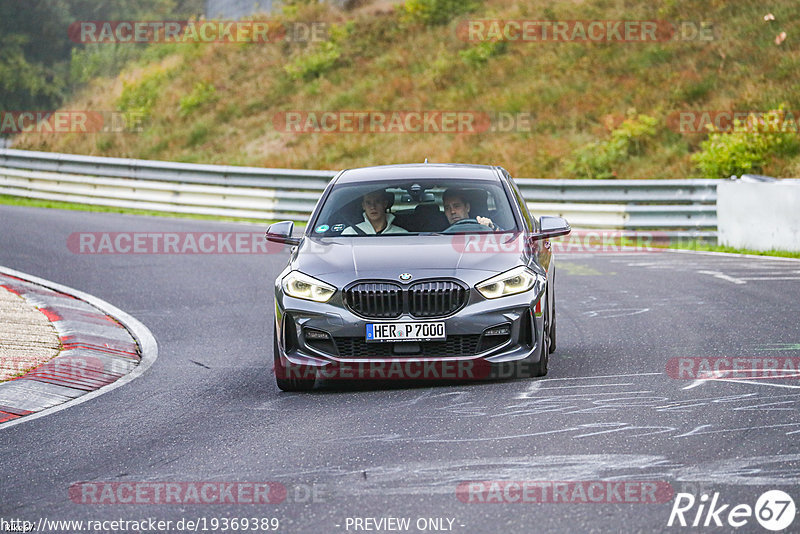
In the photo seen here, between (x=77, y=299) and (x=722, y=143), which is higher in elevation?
(x=722, y=143)

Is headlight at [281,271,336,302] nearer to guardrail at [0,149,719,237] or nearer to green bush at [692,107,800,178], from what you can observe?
guardrail at [0,149,719,237]

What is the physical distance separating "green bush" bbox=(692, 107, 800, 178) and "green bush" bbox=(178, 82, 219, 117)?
19847mm

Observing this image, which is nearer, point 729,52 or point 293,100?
point 729,52

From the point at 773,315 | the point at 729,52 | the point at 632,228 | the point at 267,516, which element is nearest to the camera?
the point at 267,516

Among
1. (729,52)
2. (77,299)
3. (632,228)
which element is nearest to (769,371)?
(77,299)

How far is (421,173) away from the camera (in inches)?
390

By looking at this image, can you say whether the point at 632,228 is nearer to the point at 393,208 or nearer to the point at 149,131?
the point at 393,208

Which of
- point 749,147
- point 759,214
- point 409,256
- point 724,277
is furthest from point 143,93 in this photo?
point 409,256

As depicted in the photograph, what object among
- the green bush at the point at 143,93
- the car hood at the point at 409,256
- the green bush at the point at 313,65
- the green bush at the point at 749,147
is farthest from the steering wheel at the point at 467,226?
the green bush at the point at 143,93

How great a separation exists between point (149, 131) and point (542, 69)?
13.1 metres

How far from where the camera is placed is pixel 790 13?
31.8 m

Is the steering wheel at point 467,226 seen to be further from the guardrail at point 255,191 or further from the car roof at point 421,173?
the guardrail at point 255,191

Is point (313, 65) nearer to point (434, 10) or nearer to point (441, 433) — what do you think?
point (434, 10)

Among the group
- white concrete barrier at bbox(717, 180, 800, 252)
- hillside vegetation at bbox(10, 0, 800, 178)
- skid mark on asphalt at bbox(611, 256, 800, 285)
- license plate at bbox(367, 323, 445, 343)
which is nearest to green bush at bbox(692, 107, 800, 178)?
hillside vegetation at bbox(10, 0, 800, 178)
